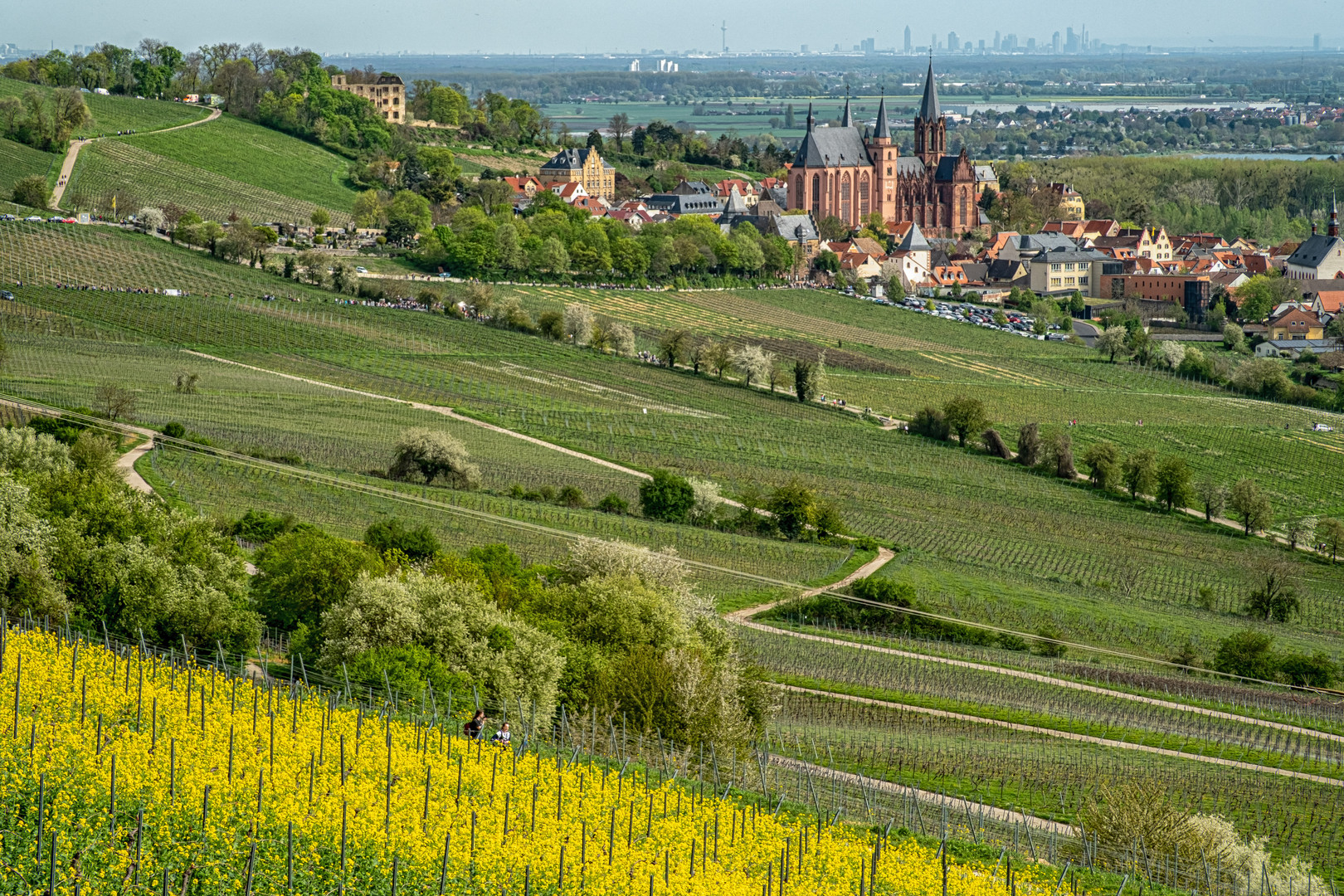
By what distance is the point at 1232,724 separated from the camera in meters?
39.2

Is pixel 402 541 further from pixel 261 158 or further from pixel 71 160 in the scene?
pixel 261 158

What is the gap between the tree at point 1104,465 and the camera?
229 ft

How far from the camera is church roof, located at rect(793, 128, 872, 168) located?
538 ft

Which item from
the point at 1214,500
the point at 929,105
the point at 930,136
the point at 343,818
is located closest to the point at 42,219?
the point at 1214,500

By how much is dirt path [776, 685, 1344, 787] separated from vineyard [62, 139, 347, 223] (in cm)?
8663

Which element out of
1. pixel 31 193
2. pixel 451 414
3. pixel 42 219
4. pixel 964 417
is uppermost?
pixel 31 193

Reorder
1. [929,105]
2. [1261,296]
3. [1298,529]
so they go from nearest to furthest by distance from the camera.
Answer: [1298,529]
[1261,296]
[929,105]

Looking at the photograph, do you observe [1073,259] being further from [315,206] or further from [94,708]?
[94,708]

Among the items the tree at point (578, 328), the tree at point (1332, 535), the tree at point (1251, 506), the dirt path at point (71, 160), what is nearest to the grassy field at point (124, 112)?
the dirt path at point (71, 160)

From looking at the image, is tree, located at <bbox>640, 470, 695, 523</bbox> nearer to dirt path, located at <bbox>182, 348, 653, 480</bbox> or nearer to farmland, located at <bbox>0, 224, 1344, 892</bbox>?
farmland, located at <bbox>0, 224, 1344, 892</bbox>

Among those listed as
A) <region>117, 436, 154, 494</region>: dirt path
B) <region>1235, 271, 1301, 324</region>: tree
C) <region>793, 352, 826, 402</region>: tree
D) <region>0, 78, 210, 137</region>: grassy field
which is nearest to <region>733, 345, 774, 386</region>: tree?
<region>793, 352, 826, 402</region>: tree

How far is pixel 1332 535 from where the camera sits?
A: 2475 inches

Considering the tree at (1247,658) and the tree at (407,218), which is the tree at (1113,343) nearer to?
the tree at (407,218)

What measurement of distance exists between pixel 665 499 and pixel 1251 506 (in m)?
24.8
